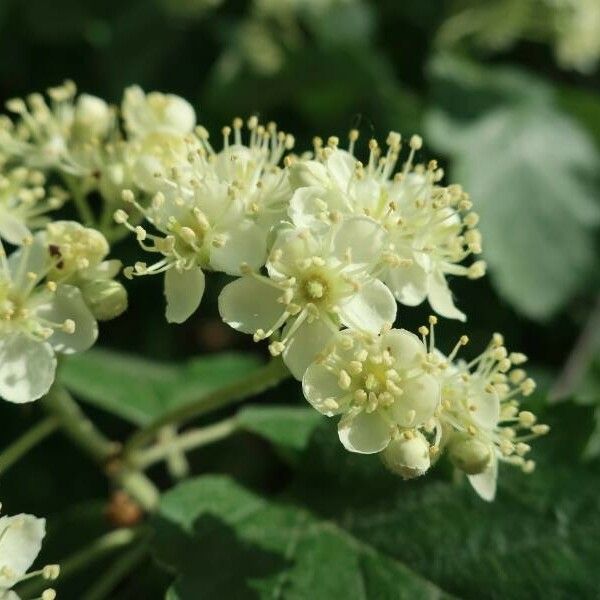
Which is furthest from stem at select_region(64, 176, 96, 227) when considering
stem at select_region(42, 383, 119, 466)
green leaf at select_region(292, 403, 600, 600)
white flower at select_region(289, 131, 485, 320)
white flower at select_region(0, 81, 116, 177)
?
green leaf at select_region(292, 403, 600, 600)

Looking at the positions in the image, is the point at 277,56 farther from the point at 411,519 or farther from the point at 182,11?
Answer: the point at 411,519

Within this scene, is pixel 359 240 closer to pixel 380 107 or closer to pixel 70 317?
pixel 70 317

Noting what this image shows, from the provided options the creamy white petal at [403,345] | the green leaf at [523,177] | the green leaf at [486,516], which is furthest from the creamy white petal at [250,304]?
the green leaf at [523,177]

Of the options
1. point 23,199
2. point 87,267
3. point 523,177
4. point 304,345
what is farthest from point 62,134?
point 523,177

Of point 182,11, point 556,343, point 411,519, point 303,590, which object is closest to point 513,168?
point 556,343

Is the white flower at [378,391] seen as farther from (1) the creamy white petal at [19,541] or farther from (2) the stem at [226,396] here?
(1) the creamy white petal at [19,541]
